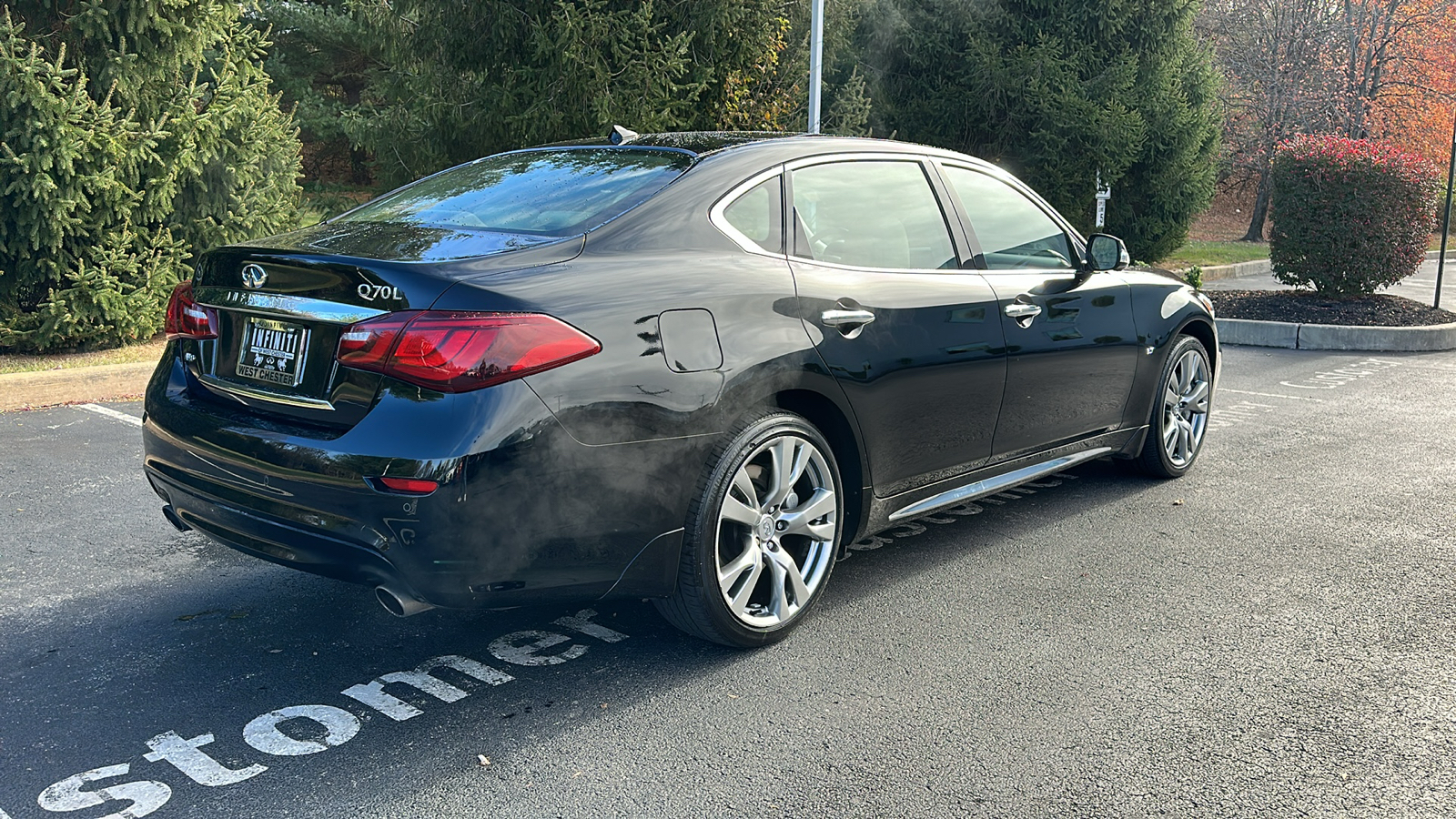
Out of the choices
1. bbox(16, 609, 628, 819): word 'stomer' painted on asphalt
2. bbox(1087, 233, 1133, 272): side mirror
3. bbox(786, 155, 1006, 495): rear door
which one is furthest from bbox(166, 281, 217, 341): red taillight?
bbox(1087, 233, 1133, 272): side mirror

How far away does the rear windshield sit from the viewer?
378 centimetres

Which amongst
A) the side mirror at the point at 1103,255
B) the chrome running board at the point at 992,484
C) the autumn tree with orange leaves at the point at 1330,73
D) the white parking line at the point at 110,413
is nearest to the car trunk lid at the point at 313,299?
the chrome running board at the point at 992,484

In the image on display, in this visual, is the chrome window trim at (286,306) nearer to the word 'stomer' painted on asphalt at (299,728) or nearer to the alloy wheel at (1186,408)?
the word 'stomer' painted on asphalt at (299,728)

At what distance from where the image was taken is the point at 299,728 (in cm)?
326

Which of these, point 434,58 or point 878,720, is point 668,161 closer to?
point 878,720

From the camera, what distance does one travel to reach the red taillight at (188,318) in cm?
367

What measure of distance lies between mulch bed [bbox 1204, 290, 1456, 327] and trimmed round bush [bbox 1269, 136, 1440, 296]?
0.20 m

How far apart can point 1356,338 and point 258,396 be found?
10.8 metres

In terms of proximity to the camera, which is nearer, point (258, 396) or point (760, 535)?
point (258, 396)

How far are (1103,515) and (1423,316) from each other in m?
8.77

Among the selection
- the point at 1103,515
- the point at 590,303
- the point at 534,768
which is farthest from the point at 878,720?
the point at 1103,515

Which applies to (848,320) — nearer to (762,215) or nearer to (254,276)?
(762,215)

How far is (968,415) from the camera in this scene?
14.9 ft

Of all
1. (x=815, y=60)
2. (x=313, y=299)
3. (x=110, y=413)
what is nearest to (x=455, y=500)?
(x=313, y=299)
